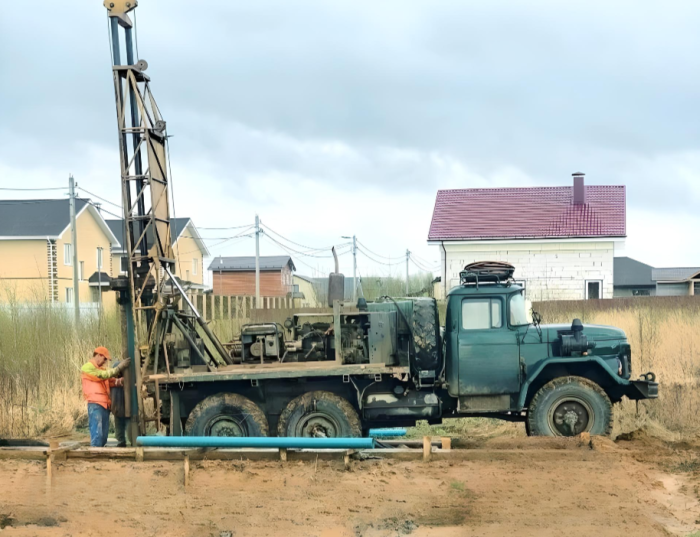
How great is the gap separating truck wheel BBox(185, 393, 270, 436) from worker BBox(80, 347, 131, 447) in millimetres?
1137

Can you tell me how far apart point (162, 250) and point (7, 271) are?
3028 centimetres

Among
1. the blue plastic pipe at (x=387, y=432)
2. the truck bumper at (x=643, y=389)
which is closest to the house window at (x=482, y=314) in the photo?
the truck bumper at (x=643, y=389)

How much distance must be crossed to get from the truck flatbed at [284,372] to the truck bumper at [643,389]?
10.5ft

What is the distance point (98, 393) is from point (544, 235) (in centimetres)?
2003

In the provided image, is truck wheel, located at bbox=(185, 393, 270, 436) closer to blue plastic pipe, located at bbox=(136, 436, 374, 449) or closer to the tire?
blue plastic pipe, located at bbox=(136, 436, 374, 449)

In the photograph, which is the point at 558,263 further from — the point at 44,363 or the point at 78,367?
the point at 44,363

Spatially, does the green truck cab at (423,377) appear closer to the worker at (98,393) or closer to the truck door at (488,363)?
the truck door at (488,363)

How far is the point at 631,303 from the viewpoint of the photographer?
23.5 m

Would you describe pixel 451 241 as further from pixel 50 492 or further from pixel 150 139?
pixel 50 492

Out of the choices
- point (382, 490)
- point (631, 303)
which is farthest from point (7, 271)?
point (382, 490)

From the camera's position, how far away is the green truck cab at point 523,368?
10.5m

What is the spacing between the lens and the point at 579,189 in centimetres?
2941

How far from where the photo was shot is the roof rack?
1096 cm

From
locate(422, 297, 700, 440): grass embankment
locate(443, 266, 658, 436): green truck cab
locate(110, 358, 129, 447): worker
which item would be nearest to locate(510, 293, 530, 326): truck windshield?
locate(443, 266, 658, 436): green truck cab
